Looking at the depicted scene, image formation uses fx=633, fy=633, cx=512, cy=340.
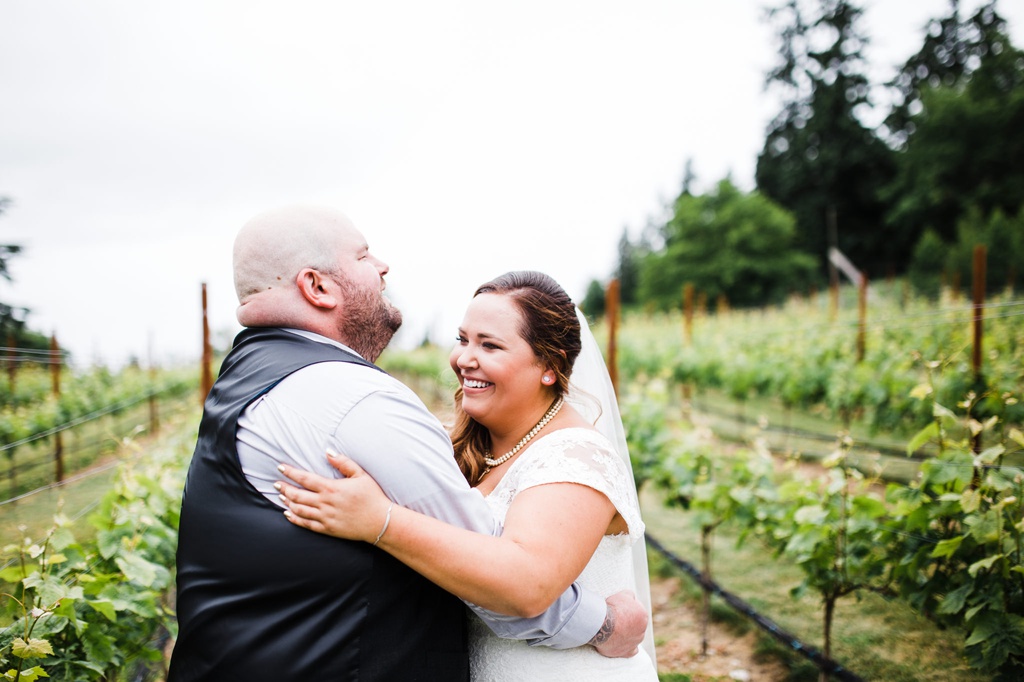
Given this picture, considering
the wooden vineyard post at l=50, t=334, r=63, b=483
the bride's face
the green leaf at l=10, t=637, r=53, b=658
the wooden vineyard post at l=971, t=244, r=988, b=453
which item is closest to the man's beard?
the bride's face

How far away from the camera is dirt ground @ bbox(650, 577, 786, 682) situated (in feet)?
13.3

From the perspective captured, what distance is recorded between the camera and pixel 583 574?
193 centimetres

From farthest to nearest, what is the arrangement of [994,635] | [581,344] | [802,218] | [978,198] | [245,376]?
[802,218] < [978,198] < [994,635] < [581,344] < [245,376]

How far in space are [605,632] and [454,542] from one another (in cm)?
70

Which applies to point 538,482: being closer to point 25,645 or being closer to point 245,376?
point 245,376

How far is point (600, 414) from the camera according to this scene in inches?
96.6

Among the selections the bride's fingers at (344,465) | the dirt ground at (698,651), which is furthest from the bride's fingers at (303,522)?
the dirt ground at (698,651)

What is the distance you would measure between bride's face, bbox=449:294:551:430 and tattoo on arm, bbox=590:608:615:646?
2.31 feet

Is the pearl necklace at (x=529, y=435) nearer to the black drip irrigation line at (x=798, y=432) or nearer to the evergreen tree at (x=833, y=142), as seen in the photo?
the black drip irrigation line at (x=798, y=432)

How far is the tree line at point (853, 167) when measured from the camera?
1214 inches

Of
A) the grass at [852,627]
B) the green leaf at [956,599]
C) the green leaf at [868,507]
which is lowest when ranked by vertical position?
the grass at [852,627]

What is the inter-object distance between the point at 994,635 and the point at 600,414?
184 centimetres

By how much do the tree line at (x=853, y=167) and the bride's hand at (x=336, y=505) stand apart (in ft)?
109

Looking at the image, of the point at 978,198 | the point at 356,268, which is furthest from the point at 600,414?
the point at 978,198
